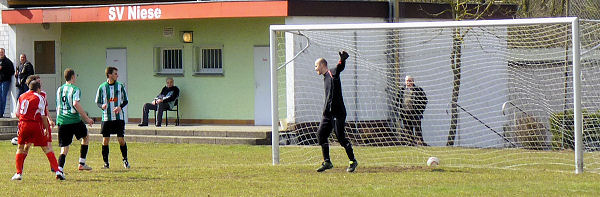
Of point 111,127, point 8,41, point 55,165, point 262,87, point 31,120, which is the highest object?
point 8,41

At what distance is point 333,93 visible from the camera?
48.3 feet

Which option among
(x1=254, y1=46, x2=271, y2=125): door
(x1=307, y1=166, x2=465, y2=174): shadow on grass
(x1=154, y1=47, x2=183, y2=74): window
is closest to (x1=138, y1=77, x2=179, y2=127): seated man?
(x1=154, y1=47, x2=183, y2=74): window

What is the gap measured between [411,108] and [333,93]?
6579 mm

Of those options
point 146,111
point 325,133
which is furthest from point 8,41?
point 325,133

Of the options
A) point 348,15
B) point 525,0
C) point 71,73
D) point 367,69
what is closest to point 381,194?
point 71,73

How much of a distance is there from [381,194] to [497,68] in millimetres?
9949

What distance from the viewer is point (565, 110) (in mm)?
17969

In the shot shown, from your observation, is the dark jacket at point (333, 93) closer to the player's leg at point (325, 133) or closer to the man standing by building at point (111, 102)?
the player's leg at point (325, 133)

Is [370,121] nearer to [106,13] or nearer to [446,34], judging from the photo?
[446,34]

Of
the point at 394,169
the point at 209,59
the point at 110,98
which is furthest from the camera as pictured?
the point at 209,59

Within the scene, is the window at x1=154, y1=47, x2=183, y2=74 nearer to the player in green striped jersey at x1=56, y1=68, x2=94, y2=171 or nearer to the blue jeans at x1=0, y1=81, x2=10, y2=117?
the blue jeans at x1=0, y1=81, x2=10, y2=117

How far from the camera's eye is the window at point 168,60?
26.6 m

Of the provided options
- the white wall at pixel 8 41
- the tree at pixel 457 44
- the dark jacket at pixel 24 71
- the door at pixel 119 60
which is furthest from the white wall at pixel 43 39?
the tree at pixel 457 44

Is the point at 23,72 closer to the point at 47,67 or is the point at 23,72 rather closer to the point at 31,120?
the point at 47,67
